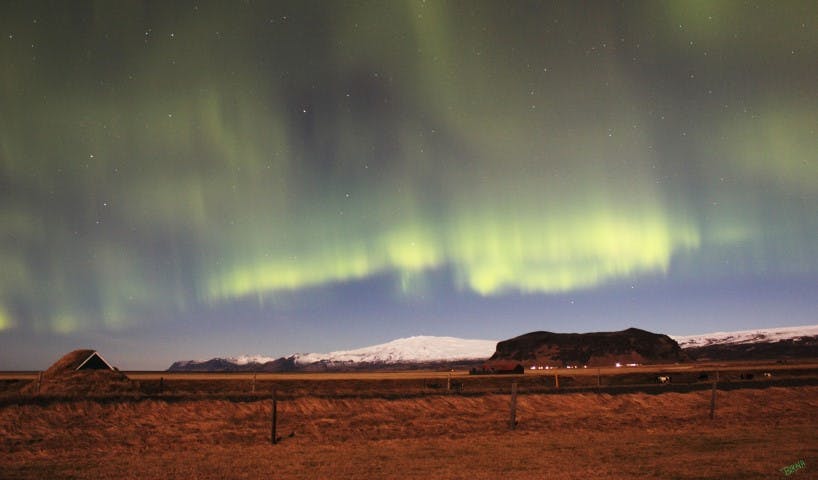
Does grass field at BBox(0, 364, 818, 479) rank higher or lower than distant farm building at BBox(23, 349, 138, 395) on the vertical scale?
lower

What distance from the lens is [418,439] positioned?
68.3 feet

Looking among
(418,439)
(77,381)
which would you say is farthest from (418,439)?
(77,381)

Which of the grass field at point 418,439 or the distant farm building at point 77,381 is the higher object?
the distant farm building at point 77,381

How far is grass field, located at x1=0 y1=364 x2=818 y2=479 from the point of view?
49.6 feet

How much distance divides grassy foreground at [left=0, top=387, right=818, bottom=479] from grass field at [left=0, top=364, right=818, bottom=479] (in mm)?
56

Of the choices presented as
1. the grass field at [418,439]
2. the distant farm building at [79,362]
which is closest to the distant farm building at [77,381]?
the distant farm building at [79,362]

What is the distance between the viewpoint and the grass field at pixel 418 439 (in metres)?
15.1

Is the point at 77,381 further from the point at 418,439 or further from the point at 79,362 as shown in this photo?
the point at 418,439

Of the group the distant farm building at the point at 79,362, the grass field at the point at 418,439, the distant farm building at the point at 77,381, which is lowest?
the grass field at the point at 418,439

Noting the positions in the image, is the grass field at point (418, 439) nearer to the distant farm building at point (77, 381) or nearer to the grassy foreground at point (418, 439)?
the grassy foreground at point (418, 439)

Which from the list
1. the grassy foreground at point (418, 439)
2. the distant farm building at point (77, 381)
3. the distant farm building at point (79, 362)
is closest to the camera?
the grassy foreground at point (418, 439)

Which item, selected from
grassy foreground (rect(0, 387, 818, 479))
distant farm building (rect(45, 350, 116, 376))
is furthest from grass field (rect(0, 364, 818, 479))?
distant farm building (rect(45, 350, 116, 376))

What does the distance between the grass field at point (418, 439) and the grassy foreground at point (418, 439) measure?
0.06 m

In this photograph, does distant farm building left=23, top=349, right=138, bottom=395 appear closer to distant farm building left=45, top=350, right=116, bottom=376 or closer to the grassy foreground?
distant farm building left=45, top=350, right=116, bottom=376
